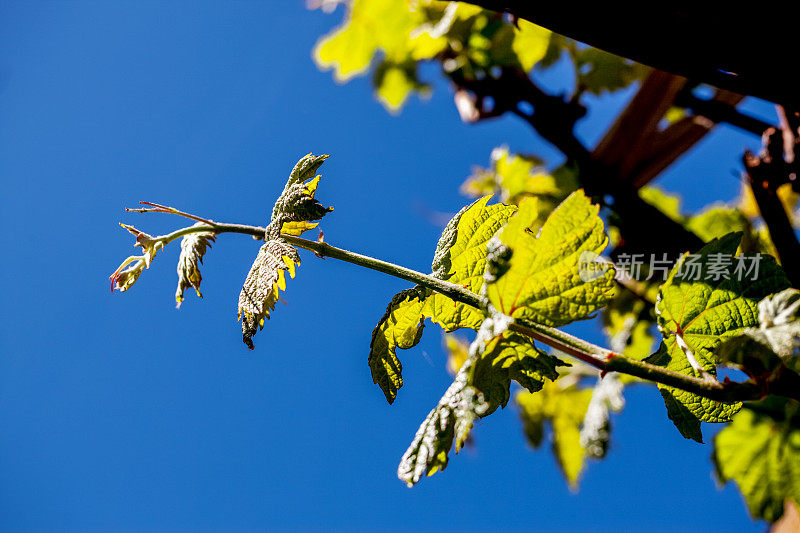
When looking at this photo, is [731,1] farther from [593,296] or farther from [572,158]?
[572,158]

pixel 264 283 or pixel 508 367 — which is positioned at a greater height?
pixel 264 283

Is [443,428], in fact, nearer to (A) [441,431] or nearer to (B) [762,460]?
(A) [441,431]

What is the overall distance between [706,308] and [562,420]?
3.97 feet

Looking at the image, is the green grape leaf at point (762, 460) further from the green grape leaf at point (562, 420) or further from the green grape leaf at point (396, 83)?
the green grape leaf at point (396, 83)

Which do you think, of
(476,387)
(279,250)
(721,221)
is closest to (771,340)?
(476,387)

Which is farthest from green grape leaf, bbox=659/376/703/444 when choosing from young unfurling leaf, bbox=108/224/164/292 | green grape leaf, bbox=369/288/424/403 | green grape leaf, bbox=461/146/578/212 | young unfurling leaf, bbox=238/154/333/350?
green grape leaf, bbox=461/146/578/212

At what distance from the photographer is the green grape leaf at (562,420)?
162cm

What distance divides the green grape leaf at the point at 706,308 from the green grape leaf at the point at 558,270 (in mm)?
86

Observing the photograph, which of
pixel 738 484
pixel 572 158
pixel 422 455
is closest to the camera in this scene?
pixel 422 455

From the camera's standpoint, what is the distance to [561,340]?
0.47 m

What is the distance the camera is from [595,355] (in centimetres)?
45

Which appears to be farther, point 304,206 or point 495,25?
point 495,25

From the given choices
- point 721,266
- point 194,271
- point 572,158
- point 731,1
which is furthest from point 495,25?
point 194,271

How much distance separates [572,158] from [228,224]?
0.91 meters
